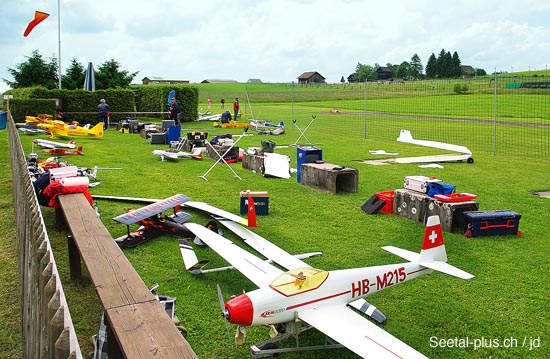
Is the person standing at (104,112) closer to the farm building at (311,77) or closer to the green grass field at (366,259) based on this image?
the green grass field at (366,259)

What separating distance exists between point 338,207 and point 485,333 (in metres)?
5.30

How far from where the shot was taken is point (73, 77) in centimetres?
4509

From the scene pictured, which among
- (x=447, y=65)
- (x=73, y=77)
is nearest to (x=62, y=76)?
(x=73, y=77)

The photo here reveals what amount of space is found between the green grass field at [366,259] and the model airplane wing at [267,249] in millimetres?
451

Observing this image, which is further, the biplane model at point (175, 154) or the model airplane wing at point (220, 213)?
the biplane model at point (175, 154)

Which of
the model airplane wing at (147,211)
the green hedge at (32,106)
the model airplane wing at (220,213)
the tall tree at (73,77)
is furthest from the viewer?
the tall tree at (73,77)

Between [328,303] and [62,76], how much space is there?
153 ft

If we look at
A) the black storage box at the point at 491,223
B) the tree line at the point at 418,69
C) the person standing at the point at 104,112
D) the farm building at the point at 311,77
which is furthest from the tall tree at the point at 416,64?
the black storage box at the point at 491,223

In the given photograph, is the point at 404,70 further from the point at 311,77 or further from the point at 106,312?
the point at 106,312

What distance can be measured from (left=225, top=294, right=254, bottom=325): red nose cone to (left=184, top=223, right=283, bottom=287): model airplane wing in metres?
0.58

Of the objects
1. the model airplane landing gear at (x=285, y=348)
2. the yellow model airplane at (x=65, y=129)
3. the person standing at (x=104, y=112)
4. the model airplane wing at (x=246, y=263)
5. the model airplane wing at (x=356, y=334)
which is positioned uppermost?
the person standing at (x=104, y=112)

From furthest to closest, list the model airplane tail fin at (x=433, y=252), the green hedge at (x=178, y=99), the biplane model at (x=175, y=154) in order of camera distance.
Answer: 1. the green hedge at (x=178, y=99)
2. the biplane model at (x=175, y=154)
3. the model airplane tail fin at (x=433, y=252)

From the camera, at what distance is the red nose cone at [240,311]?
4.41 meters

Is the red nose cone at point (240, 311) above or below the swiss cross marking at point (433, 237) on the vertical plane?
below
